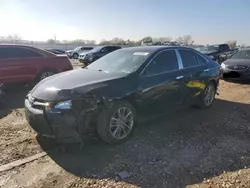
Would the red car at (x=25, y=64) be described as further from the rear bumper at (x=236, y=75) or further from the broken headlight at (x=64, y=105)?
the rear bumper at (x=236, y=75)

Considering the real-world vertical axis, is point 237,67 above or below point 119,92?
below

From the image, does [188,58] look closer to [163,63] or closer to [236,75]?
[163,63]

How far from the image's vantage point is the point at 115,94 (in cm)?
391

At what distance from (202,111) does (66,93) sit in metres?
3.63

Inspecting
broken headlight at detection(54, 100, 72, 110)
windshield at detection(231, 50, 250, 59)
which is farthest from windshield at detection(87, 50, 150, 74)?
windshield at detection(231, 50, 250, 59)

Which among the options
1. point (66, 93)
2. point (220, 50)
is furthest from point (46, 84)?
point (220, 50)

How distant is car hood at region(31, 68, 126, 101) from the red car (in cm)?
391

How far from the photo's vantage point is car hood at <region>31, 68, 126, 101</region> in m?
3.65

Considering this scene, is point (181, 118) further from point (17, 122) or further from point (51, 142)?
point (17, 122)

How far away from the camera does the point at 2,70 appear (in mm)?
7438

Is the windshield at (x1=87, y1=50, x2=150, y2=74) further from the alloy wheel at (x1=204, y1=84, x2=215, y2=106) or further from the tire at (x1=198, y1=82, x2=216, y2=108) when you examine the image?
the alloy wheel at (x1=204, y1=84, x2=215, y2=106)

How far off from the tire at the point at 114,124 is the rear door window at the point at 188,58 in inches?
76.5

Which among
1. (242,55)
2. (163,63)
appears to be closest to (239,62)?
(242,55)

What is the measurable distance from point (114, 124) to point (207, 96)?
317 centimetres
